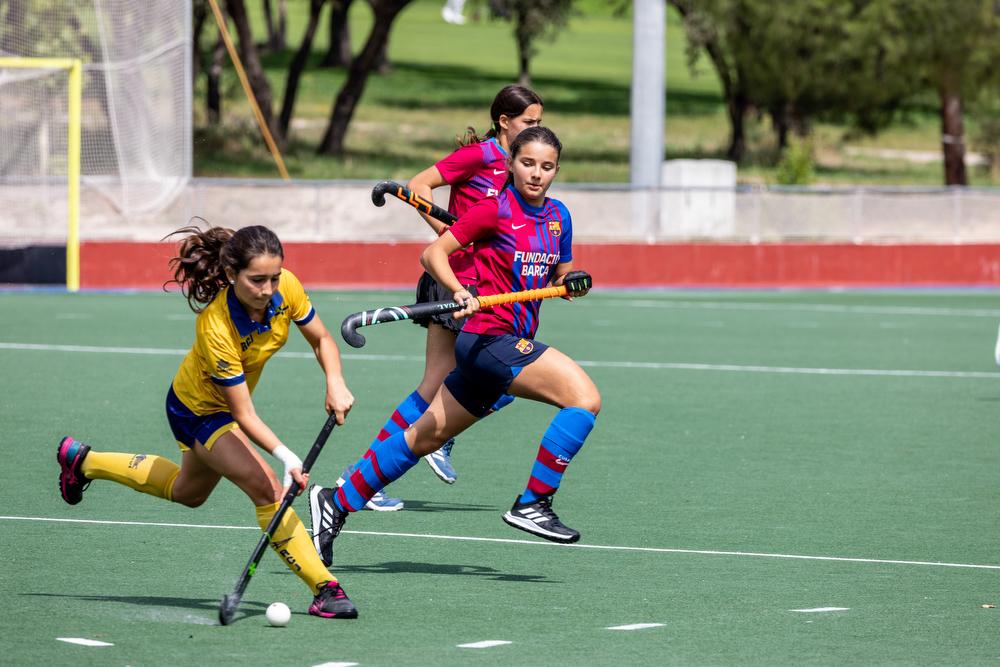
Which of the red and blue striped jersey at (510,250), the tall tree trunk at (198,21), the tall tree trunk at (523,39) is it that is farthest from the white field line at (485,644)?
the tall tree trunk at (523,39)

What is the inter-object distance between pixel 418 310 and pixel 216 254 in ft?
3.13

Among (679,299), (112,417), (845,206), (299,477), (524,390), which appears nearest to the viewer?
(299,477)

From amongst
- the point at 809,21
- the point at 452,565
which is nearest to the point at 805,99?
the point at 809,21

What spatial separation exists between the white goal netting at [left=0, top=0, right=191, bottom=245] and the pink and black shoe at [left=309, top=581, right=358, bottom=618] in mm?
18100

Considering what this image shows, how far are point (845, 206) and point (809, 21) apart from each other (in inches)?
800

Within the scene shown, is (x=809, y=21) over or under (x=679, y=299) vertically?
over

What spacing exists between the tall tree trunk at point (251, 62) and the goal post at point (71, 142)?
662 inches

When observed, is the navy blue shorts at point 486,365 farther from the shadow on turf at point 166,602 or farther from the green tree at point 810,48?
the green tree at point 810,48

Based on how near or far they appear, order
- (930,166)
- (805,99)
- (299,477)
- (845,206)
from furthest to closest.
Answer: (930,166), (805,99), (845,206), (299,477)

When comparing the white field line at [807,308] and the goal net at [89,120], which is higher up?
the goal net at [89,120]

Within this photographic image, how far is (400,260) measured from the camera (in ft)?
82.3

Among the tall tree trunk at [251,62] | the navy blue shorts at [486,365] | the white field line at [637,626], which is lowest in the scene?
the white field line at [637,626]

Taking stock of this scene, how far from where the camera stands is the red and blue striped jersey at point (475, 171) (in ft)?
27.8

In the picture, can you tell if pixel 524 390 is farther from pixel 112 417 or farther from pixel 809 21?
pixel 809 21
